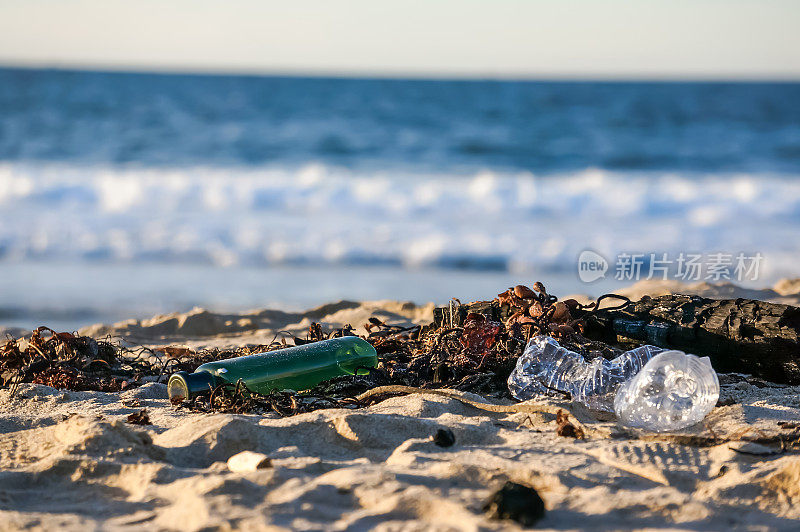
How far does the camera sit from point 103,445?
2295mm

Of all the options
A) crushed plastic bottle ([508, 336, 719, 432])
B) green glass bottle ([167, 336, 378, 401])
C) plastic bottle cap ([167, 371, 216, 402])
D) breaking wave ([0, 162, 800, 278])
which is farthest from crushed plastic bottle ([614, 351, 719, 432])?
breaking wave ([0, 162, 800, 278])

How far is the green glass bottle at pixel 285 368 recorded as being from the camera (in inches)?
112

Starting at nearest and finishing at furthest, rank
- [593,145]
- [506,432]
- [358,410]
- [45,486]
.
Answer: [45,486] → [506,432] → [358,410] → [593,145]

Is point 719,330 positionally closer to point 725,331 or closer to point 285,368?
point 725,331

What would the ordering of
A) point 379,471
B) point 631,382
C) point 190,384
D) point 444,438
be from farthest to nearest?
point 190,384 → point 631,382 → point 444,438 → point 379,471

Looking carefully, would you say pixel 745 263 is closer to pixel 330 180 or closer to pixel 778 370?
pixel 778 370

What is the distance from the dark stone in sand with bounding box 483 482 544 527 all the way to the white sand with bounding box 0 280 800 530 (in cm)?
3

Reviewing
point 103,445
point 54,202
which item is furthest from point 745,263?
point 54,202

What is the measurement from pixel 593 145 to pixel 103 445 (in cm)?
1817

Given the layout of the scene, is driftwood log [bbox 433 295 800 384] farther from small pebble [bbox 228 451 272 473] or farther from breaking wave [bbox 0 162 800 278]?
breaking wave [bbox 0 162 800 278]

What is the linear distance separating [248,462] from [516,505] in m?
0.75

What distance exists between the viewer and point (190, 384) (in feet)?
9.23

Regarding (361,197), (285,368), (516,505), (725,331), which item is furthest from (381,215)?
(516,505)

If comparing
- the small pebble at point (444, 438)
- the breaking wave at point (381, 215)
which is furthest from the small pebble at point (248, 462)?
the breaking wave at point (381, 215)
